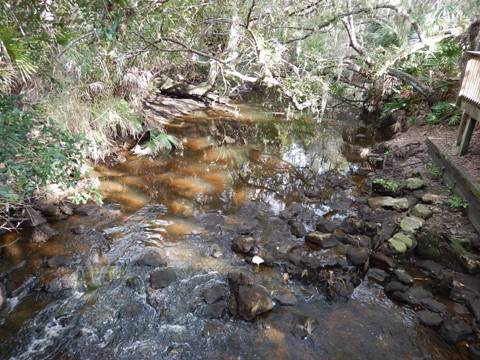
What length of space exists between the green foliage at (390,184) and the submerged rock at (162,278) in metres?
4.02

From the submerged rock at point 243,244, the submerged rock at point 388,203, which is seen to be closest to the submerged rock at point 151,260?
the submerged rock at point 243,244

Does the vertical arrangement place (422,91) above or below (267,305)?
above

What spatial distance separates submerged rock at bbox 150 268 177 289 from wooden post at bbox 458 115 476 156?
513 cm

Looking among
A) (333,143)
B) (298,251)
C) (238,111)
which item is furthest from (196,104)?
(298,251)

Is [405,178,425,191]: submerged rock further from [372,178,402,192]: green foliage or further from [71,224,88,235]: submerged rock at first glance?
[71,224,88,235]: submerged rock

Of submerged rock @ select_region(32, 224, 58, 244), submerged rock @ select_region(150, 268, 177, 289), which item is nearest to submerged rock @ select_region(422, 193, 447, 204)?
submerged rock @ select_region(150, 268, 177, 289)

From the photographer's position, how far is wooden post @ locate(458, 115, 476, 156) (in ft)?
18.1

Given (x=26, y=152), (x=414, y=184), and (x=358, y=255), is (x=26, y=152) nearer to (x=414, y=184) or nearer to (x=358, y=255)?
(x=358, y=255)

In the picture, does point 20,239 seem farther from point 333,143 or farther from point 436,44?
point 436,44

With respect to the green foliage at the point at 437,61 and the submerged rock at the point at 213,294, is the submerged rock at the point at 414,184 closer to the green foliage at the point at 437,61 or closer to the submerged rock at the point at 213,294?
the submerged rock at the point at 213,294

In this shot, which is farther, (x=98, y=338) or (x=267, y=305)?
(x=267, y=305)

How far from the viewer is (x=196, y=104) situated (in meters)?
12.2

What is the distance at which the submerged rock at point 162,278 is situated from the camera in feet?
12.6

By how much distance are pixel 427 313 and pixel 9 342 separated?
407 cm
